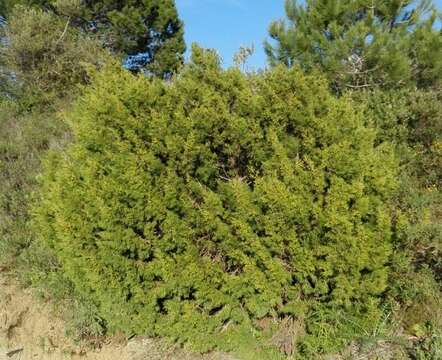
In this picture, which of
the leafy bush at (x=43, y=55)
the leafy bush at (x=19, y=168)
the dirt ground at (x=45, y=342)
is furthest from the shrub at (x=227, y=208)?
the leafy bush at (x=43, y=55)

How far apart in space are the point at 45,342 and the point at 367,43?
28.3 feet

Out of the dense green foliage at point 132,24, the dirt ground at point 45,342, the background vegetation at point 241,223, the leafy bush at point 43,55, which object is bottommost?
the dirt ground at point 45,342

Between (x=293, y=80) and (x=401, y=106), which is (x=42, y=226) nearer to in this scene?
(x=293, y=80)

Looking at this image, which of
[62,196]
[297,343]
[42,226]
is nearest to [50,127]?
[42,226]

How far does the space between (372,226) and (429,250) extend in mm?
1047

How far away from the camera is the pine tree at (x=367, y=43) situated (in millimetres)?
9273

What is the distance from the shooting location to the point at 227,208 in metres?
3.03

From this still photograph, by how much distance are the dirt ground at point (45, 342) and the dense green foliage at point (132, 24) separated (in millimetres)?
11475

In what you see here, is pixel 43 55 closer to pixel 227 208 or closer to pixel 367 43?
pixel 367 43

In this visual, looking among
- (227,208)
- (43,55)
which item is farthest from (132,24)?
(227,208)

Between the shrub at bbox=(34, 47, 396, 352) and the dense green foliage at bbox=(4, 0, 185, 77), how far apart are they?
11832mm

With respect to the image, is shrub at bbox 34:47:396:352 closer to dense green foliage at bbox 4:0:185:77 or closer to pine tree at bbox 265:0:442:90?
pine tree at bbox 265:0:442:90

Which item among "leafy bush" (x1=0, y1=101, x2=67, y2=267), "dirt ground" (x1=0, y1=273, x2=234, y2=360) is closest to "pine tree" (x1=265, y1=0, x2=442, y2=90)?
"leafy bush" (x1=0, y1=101, x2=67, y2=267)

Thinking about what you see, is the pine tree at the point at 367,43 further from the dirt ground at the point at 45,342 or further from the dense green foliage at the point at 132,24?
the dirt ground at the point at 45,342
